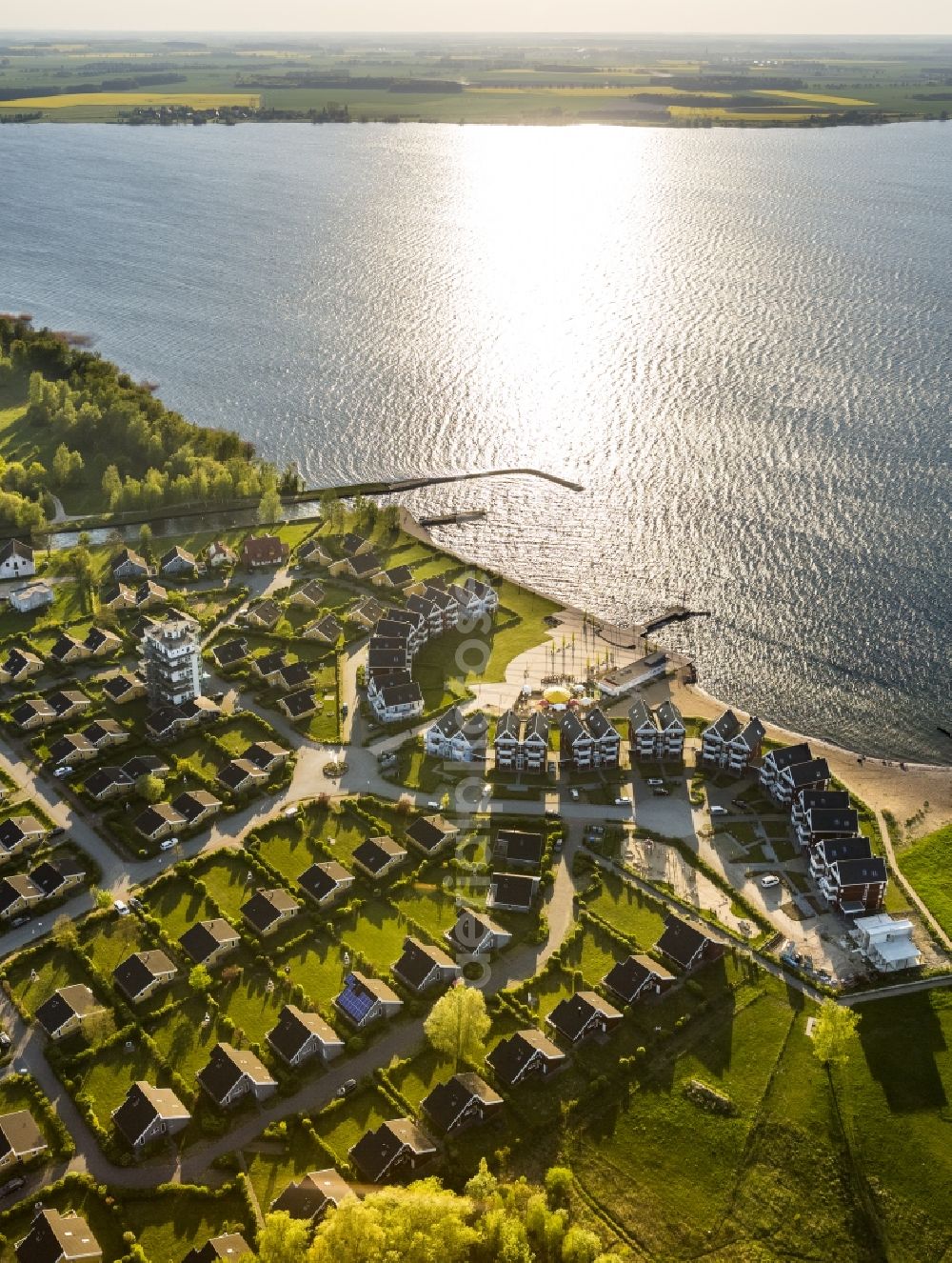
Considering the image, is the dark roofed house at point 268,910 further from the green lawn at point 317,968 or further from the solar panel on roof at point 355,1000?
the solar panel on roof at point 355,1000

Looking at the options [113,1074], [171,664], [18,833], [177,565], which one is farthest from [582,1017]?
[177,565]

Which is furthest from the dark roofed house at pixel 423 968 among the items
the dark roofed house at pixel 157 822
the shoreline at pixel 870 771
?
the shoreline at pixel 870 771

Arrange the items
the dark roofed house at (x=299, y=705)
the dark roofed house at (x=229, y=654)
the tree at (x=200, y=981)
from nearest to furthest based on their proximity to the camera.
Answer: the tree at (x=200, y=981)
the dark roofed house at (x=299, y=705)
the dark roofed house at (x=229, y=654)

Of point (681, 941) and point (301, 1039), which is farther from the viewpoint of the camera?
point (681, 941)

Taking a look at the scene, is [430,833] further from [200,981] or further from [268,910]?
[200,981]

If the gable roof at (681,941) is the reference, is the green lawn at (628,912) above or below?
below

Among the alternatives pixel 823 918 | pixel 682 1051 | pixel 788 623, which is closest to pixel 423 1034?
pixel 682 1051

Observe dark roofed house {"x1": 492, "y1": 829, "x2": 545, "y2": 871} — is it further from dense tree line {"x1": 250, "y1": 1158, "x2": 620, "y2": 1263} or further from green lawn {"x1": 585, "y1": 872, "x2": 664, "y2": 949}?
dense tree line {"x1": 250, "y1": 1158, "x2": 620, "y2": 1263}
